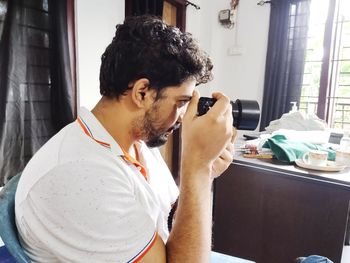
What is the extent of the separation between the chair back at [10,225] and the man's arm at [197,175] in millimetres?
279

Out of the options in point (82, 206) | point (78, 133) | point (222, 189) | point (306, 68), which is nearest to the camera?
point (82, 206)

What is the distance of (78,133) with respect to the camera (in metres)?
0.62

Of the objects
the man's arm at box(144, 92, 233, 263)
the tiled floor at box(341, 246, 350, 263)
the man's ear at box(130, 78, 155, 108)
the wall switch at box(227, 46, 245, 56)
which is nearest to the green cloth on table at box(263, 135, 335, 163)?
the tiled floor at box(341, 246, 350, 263)

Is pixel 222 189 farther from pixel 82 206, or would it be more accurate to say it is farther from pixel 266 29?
pixel 266 29

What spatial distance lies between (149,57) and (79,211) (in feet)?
1.26

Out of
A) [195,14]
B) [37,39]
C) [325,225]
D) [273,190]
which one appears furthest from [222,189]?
[195,14]

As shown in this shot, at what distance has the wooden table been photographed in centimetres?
Answer: 102

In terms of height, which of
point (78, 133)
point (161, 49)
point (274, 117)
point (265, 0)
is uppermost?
point (265, 0)

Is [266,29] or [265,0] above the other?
[265,0]

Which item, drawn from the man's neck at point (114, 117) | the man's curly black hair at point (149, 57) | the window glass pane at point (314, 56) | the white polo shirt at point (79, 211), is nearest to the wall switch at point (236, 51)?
the window glass pane at point (314, 56)

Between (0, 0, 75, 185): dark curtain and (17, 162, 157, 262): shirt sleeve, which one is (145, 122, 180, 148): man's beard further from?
(0, 0, 75, 185): dark curtain

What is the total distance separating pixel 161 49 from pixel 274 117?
2.56 meters

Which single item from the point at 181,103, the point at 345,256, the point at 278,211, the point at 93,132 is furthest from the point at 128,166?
the point at 345,256

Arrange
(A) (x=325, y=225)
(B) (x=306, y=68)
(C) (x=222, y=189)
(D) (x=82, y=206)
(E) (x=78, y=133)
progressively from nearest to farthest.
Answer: (D) (x=82, y=206) → (E) (x=78, y=133) → (A) (x=325, y=225) → (C) (x=222, y=189) → (B) (x=306, y=68)
